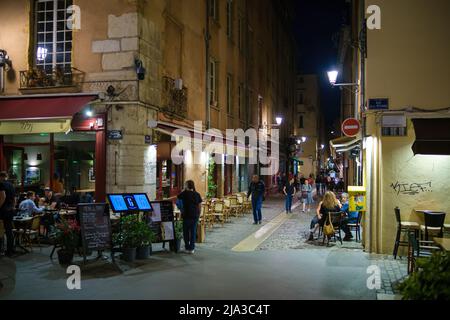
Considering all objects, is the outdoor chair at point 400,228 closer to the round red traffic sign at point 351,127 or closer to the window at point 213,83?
the round red traffic sign at point 351,127

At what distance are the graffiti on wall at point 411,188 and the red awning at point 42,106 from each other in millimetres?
7903

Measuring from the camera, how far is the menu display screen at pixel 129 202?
976 centimetres

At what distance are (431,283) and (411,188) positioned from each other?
257 inches

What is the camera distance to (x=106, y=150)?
40.4 feet

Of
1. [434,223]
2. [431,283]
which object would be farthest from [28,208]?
[431,283]

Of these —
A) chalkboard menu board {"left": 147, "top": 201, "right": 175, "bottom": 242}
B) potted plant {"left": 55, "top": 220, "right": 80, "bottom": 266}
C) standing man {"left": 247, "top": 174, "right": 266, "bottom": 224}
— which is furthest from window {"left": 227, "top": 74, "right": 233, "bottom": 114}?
potted plant {"left": 55, "top": 220, "right": 80, "bottom": 266}

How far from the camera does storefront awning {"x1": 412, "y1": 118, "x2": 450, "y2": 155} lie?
9.48 m

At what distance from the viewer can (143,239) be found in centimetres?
952

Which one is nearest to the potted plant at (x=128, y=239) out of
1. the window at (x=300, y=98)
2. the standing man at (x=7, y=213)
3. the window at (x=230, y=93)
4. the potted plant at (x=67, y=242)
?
the potted plant at (x=67, y=242)

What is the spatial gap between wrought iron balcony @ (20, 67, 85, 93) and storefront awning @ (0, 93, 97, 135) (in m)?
0.34

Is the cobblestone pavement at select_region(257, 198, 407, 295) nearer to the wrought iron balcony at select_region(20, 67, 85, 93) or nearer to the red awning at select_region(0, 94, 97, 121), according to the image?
the red awning at select_region(0, 94, 97, 121)

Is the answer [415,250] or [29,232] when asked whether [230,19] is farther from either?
[415,250]

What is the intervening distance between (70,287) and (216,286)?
7.83 ft
